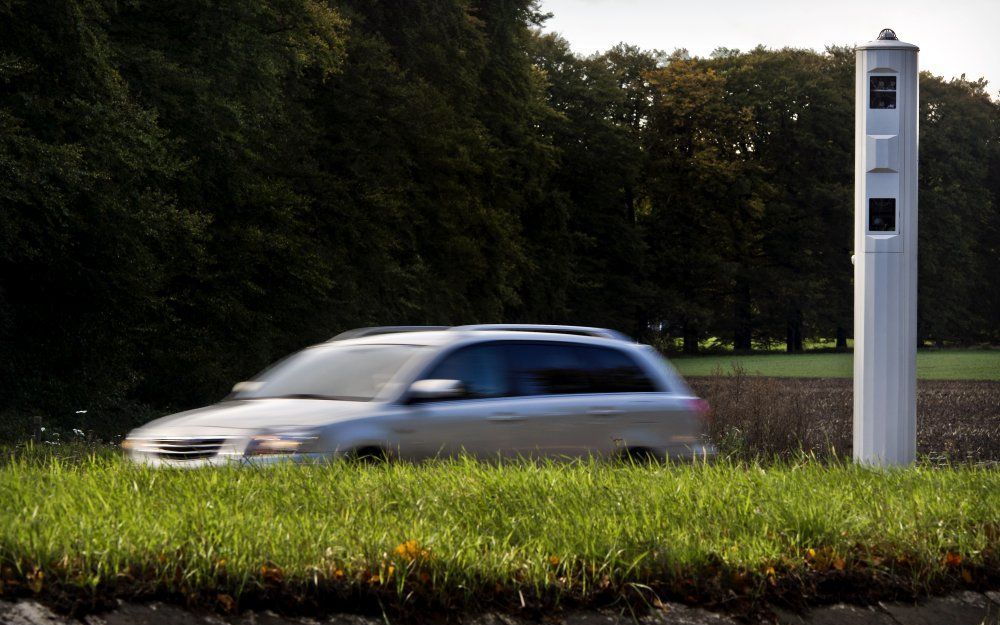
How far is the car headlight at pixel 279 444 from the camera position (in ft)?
28.7

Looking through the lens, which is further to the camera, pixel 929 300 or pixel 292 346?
pixel 929 300

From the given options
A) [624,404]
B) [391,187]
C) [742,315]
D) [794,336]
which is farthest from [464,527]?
[794,336]

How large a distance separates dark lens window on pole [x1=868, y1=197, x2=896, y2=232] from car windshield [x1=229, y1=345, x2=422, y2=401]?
341cm

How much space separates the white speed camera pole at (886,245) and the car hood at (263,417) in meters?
3.66

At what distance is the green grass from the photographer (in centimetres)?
5178

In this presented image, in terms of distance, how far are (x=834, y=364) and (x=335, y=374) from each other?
5569 cm

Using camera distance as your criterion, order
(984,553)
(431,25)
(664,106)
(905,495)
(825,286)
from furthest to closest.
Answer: (825,286) → (664,106) → (431,25) → (905,495) → (984,553)

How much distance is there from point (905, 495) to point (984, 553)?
1.09 metres

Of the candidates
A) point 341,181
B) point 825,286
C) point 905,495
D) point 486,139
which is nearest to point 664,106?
point 825,286

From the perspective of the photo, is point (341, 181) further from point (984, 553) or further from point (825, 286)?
point (825, 286)

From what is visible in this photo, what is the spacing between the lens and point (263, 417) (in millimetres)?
9117

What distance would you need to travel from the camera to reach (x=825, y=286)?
7300 centimetres

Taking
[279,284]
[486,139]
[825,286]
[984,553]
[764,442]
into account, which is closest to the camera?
[984,553]

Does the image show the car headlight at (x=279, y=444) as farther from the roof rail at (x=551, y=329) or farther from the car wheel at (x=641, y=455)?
the car wheel at (x=641, y=455)
